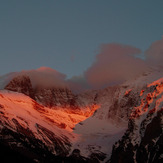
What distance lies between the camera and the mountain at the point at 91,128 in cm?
9550

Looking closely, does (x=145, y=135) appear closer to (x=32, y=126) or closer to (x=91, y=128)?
(x=32, y=126)

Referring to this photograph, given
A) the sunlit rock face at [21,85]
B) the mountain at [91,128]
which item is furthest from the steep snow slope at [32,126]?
the sunlit rock face at [21,85]

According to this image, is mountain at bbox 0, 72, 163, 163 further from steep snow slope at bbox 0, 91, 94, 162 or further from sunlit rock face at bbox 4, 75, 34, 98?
sunlit rock face at bbox 4, 75, 34, 98

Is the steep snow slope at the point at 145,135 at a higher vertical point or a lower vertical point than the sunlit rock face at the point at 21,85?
lower

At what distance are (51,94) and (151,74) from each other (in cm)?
4090

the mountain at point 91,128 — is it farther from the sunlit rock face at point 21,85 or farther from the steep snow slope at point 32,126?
the sunlit rock face at point 21,85

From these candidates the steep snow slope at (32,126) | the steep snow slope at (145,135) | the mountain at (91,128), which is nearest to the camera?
the steep snow slope at (145,135)

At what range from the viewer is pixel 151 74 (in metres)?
143

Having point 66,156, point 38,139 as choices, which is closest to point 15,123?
point 38,139

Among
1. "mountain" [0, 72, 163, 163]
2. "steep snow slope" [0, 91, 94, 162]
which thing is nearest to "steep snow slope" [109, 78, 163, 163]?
"mountain" [0, 72, 163, 163]

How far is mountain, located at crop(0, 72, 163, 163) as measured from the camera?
313 feet

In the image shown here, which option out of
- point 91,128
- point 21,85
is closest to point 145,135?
point 91,128

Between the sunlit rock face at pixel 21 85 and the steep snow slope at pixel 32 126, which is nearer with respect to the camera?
the steep snow slope at pixel 32 126

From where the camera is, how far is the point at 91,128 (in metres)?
131
